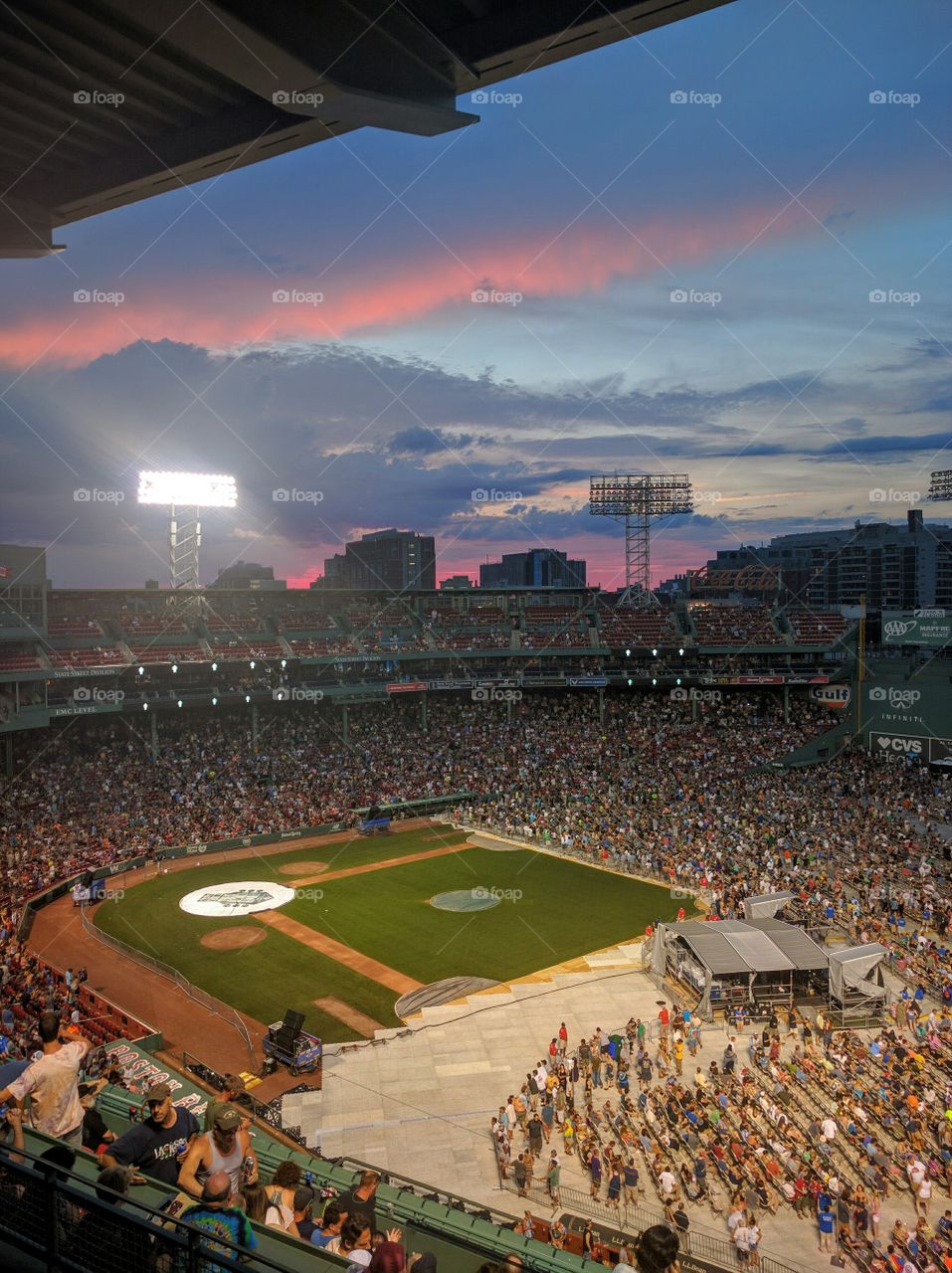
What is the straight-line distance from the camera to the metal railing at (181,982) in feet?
80.1

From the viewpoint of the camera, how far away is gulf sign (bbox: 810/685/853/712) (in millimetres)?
55744

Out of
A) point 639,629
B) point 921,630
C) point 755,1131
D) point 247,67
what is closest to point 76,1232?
point 247,67

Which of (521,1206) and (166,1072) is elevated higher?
(166,1072)

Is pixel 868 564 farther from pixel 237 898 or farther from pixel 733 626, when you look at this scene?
pixel 237 898

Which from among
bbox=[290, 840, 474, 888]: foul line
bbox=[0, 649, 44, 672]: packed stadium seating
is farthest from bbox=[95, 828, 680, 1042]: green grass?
bbox=[0, 649, 44, 672]: packed stadium seating

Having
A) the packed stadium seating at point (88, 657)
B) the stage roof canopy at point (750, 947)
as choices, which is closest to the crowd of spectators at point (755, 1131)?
the stage roof canopy at point (750, 947)

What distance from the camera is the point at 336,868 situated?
38.9 metres

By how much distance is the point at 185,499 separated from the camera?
5472 centimetres

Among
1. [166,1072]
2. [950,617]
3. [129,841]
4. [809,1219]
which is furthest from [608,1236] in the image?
[950,617]

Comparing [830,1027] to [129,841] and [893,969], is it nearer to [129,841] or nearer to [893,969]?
[893,969]

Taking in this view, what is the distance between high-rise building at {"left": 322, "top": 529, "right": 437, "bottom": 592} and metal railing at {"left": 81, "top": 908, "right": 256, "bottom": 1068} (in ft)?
320

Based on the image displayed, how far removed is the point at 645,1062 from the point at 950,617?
131 ft

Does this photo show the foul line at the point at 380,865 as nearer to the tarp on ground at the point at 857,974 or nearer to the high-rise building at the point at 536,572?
the tarp on ground at the point at 857,974

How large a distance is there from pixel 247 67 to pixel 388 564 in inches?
5181
